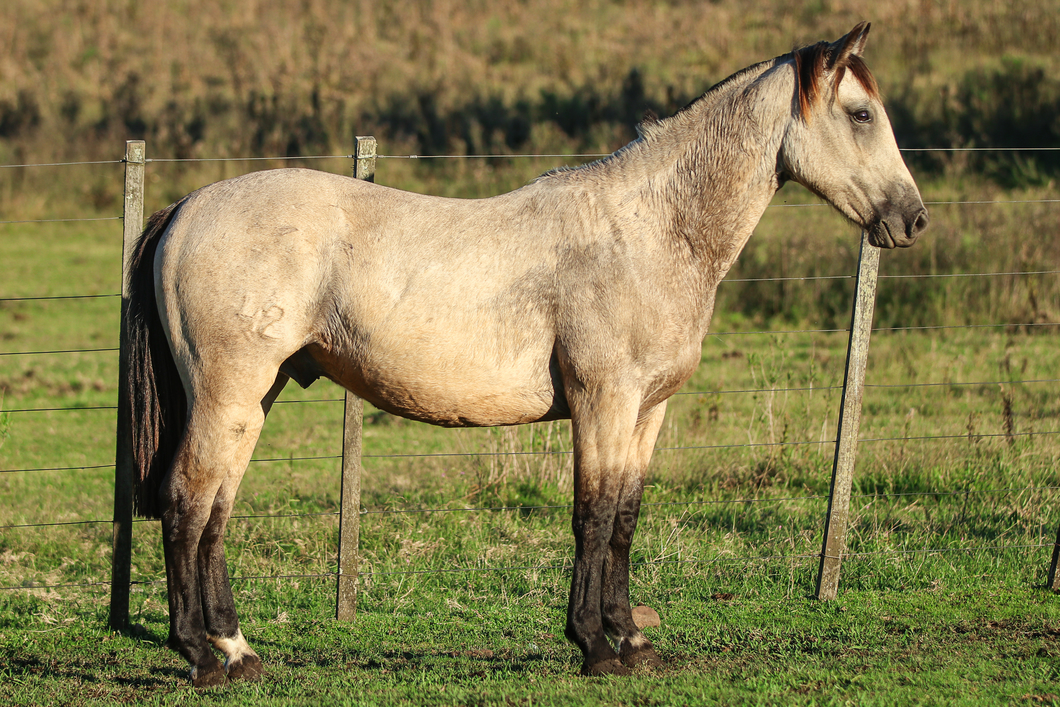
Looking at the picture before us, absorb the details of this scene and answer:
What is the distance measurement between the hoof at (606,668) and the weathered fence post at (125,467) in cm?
222

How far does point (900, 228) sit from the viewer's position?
3.78m

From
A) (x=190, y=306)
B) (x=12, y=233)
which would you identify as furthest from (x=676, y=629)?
(x=12, y=233)

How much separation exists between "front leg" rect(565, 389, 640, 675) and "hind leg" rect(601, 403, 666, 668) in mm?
72

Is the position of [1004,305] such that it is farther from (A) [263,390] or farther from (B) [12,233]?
(B) [12,233]

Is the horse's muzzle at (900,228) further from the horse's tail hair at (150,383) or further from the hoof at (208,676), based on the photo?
the hoof at (208,676)

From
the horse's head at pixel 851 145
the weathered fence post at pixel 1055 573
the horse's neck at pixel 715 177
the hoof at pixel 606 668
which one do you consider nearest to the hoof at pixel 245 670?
the hoof at pixel 606 668

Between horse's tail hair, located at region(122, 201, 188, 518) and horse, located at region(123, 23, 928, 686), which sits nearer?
horse, located at region(123, 23, 928, 686)

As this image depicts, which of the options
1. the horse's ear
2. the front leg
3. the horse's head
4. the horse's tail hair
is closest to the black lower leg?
the horse's tail hair

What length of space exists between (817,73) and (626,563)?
218 centimetres

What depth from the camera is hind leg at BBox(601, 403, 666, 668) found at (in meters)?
4.09

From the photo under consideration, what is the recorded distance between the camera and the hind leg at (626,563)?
161 inches

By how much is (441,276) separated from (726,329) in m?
7.27

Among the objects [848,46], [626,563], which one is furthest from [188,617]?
[848,46]

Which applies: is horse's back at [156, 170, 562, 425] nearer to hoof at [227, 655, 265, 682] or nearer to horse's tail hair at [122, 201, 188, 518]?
horse's tail hair at [122, 201, 188, 518]
